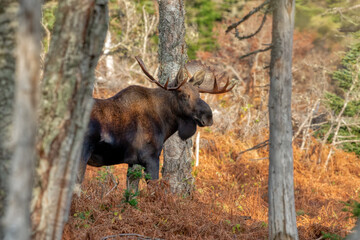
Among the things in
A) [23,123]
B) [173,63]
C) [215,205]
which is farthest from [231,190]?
[23,123]

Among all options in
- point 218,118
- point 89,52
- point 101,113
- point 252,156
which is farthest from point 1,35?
point 218,118

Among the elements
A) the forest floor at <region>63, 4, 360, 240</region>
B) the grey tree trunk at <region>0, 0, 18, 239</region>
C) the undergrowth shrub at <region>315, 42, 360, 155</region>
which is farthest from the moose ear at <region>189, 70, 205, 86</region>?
the undergrowth shrub at <region>315, 42, 360, 155</region>

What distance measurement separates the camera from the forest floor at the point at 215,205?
573cm

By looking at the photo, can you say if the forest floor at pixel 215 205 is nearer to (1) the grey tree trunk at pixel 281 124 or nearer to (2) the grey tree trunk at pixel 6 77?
(1) the grey tree trunk at pixel 281 124

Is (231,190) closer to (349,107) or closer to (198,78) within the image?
(198,78)

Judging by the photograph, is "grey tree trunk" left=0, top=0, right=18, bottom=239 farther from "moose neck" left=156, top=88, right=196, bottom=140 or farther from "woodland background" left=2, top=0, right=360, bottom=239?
"moose neck" left=156, top=88, right=196, bottom=140

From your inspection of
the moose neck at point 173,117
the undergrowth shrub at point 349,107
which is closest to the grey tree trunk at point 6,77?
the moose neck at point 173,117

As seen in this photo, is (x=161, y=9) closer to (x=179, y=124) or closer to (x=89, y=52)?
(x=179, y=124)

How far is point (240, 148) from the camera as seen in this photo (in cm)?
1275

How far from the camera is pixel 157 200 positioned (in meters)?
6.47

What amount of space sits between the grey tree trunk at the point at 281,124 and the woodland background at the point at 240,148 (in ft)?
0.76

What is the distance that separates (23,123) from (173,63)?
18.3 feet

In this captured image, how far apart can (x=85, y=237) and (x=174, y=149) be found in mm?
3410

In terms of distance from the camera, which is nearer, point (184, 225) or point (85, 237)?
point (85, 237)
